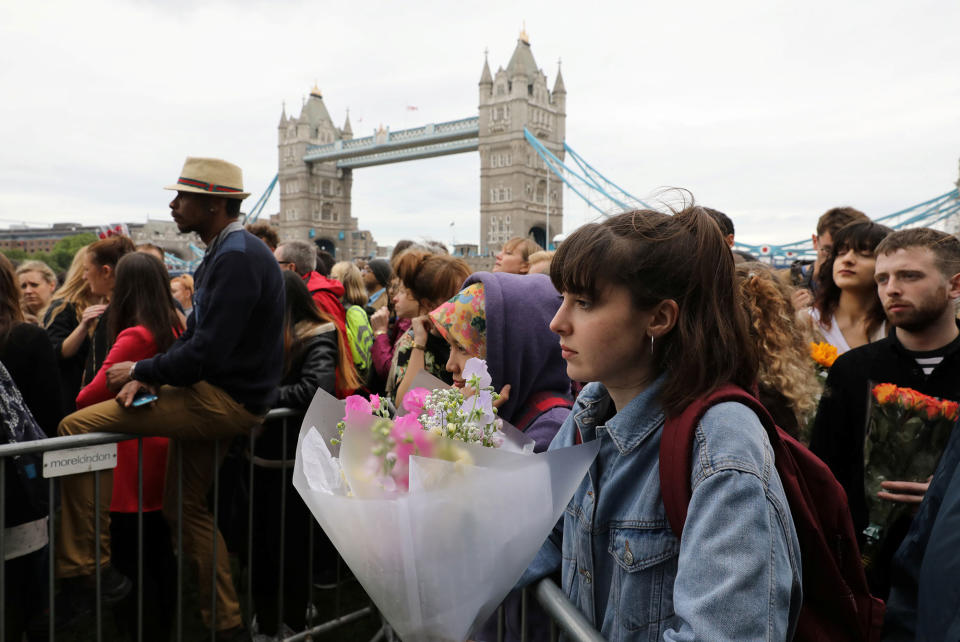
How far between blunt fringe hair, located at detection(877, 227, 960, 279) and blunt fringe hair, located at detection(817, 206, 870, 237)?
1350mm

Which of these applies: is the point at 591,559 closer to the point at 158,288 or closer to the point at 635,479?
the point at 635,479

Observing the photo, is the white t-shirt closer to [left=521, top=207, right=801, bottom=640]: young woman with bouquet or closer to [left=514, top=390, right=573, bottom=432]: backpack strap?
[left=514, top=390, right=573, bottom=432]: backpack strap

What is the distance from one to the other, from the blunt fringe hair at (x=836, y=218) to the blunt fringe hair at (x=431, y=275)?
2.07 m

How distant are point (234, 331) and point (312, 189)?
61.7 metres

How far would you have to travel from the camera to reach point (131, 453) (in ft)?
9.04

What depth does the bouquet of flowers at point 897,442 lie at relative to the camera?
1784mm

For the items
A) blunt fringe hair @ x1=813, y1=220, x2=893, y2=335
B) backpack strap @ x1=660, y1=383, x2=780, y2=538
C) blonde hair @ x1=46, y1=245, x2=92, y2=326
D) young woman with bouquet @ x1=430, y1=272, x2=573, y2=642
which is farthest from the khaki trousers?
blunt fringe hair @ x1=813, y1=220, x2=893, y2=335

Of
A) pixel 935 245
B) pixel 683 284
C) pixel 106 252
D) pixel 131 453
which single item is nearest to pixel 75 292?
pixel 106 252

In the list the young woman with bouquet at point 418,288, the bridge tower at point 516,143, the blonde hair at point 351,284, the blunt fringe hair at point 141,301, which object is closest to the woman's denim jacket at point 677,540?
the young woman with bouquet at point 418,288

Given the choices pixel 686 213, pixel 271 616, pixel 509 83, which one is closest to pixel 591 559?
pixel 686 213

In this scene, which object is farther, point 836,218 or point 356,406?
point 836,218

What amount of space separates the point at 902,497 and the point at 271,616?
8.32 ft

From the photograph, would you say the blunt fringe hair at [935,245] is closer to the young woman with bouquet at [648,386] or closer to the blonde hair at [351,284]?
the young woman with bouquet at [648,386]

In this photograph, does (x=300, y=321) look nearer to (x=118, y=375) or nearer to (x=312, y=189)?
(x=118, y=375)
